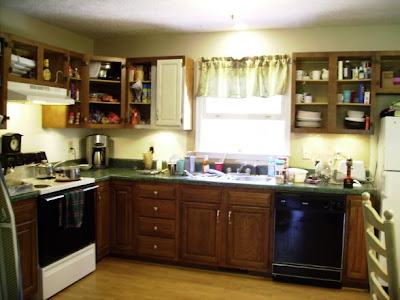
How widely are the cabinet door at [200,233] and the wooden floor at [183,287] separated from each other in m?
0.16

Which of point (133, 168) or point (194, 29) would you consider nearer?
point (194, 29)

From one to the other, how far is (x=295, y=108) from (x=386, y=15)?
46.2 inches

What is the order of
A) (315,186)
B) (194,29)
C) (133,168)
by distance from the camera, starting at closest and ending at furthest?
(315,186) < (194,29) < (133,168)

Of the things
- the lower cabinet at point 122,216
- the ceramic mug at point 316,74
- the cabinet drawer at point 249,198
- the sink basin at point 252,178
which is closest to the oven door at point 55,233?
the lower cabinet at point 122,216

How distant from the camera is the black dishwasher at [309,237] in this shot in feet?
11.1

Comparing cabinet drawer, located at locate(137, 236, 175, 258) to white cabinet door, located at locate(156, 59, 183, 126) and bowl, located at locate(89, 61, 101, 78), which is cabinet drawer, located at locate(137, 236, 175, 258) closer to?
white cabinet door, located at locate(156, 59, 183, 126)

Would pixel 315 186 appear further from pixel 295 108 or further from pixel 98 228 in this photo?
pixel 98 228

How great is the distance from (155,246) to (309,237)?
1538mm

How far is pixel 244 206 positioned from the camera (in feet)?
11.9

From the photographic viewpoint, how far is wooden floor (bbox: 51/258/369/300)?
3250 millimetres

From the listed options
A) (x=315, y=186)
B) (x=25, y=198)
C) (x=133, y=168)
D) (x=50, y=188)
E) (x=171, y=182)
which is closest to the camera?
(x=25, y=198)

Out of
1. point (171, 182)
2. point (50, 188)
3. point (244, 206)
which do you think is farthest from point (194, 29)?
point (50, 188)

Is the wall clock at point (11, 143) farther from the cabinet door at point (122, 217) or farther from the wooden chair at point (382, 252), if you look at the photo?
the wooden chair at point (382, 252)

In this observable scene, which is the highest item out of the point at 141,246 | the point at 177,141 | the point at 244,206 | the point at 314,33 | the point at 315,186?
the point at 314,33
